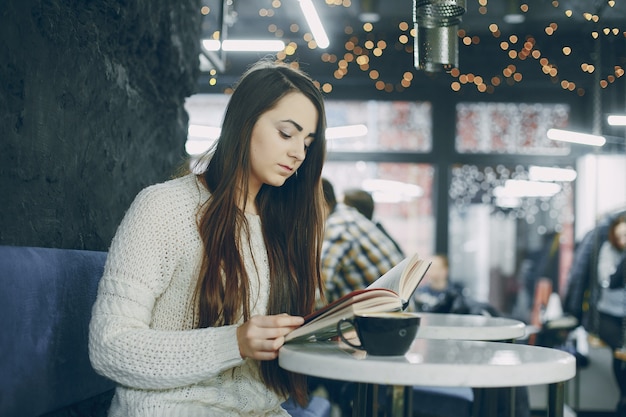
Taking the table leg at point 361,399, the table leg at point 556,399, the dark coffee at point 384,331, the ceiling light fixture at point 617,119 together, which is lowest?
the table leg at point 361,399

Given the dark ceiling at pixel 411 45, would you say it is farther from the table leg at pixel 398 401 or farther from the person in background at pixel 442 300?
the table leg at pixel 398 401

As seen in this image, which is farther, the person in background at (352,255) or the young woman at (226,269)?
the person in background at (352,255)

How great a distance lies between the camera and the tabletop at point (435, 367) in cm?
120

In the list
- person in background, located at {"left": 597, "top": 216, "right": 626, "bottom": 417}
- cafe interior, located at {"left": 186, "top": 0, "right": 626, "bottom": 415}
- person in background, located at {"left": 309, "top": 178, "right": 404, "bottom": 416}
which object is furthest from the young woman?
cafe interior, located at {"left": 186, "top": 0, "right": 626, "bottom": 415}

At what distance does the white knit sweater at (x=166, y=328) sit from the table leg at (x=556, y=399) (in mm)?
579

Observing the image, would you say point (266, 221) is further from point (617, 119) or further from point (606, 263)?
point (606, 263)

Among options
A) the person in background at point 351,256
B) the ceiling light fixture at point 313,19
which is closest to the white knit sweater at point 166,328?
the person in background at point 351,256

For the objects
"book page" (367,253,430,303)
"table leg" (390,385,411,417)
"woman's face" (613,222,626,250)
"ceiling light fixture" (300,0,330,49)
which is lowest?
"woman's face" (613,222,626,250)

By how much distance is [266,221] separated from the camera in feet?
5.80

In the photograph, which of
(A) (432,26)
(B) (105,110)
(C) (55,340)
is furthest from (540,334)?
(C) (55,340)

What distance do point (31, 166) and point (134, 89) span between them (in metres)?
0.83

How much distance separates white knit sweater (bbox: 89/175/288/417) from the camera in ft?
4.57

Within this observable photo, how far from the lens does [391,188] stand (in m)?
7.59

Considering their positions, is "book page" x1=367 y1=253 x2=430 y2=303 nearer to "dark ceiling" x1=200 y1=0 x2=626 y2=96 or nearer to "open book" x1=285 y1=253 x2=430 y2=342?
"open book" x1=285 y1=253 x2=430 y2=342
